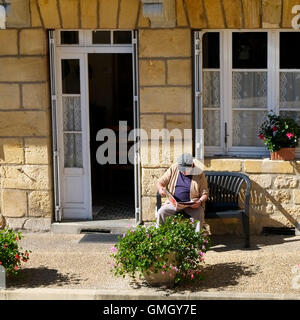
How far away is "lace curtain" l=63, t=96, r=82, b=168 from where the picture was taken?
10.8 m

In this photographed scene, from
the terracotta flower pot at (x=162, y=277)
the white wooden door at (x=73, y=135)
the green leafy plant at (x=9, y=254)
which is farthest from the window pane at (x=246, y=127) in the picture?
the green leafy plant at (x=9, y=254)

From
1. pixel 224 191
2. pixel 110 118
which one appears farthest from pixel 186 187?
pixel 110 118

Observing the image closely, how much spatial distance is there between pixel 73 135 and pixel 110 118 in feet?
14.2

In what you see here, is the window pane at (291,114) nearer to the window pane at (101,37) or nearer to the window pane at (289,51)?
the window pane at (289,51)

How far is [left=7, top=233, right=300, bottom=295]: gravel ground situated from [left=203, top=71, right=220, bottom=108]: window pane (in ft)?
6.21

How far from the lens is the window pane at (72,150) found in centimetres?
1089

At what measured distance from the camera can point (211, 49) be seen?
34.5ft

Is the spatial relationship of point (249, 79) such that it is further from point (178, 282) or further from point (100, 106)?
point (100, 106)

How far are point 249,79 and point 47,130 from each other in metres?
2.94

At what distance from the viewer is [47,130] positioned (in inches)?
417

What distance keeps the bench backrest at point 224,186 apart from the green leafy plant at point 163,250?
1987 mm

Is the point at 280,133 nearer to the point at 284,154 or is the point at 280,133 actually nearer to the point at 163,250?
the point at 284,154

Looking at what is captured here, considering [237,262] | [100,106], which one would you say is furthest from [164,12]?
[100,106]

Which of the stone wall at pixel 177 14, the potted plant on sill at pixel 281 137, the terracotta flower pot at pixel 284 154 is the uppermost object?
the stone wall at pixel 177 14
